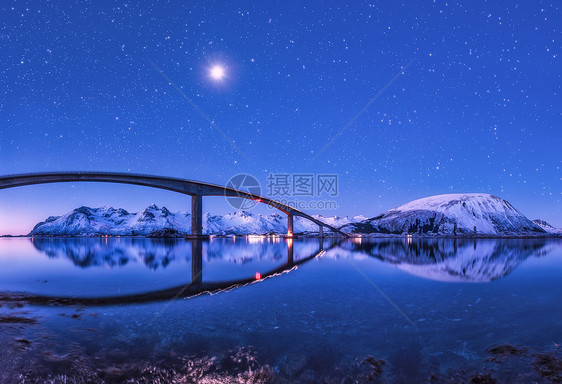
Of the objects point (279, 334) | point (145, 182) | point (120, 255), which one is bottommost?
point (120, 255)

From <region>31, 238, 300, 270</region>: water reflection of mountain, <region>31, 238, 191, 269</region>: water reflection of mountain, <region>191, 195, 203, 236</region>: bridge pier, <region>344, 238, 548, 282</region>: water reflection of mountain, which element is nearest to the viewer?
<region>344, 238, 548, 282</region>: water reflection of mountain

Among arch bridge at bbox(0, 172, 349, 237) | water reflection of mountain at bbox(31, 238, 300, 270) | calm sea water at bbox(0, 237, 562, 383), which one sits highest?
arch bridge at bbox(0, 172, 349, 237)

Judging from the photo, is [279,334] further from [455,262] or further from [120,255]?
[120,255]

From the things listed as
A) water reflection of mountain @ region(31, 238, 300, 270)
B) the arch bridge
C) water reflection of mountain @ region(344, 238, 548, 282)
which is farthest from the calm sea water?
the arch bridge

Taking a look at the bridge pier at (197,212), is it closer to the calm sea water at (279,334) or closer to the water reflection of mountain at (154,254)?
the water reflection of mountain at (154,254)

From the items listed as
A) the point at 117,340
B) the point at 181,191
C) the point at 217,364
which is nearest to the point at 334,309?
the point at 217,364

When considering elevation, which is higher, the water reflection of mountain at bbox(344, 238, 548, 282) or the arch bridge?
the arch bridge

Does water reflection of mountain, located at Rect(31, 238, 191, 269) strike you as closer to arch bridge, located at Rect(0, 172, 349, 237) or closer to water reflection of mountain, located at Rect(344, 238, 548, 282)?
water reflection of mountain, located at Rect(344, 238, 548, 282)

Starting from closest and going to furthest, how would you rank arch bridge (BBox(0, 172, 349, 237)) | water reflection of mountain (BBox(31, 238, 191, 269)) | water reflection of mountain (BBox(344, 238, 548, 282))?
water reflection of mountain (BBox(344, 238, 548, 282))
water reflection of mountain (BBox(31, 238, 191, 269))
arch bridge (BBox(0, 172, 349, 237))

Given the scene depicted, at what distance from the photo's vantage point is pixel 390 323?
7488 millimetres

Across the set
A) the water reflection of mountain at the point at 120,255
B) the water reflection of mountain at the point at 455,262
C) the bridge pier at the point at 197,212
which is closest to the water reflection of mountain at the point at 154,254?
the water reflection of mountain at the point at 120,255

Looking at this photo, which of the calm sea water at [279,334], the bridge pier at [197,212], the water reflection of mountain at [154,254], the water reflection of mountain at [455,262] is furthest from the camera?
the bridge pier at [197,212]

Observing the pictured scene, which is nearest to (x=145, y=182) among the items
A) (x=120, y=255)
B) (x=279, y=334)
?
(x=120, y=255)

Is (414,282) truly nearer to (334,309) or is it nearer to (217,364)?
(334,309)
